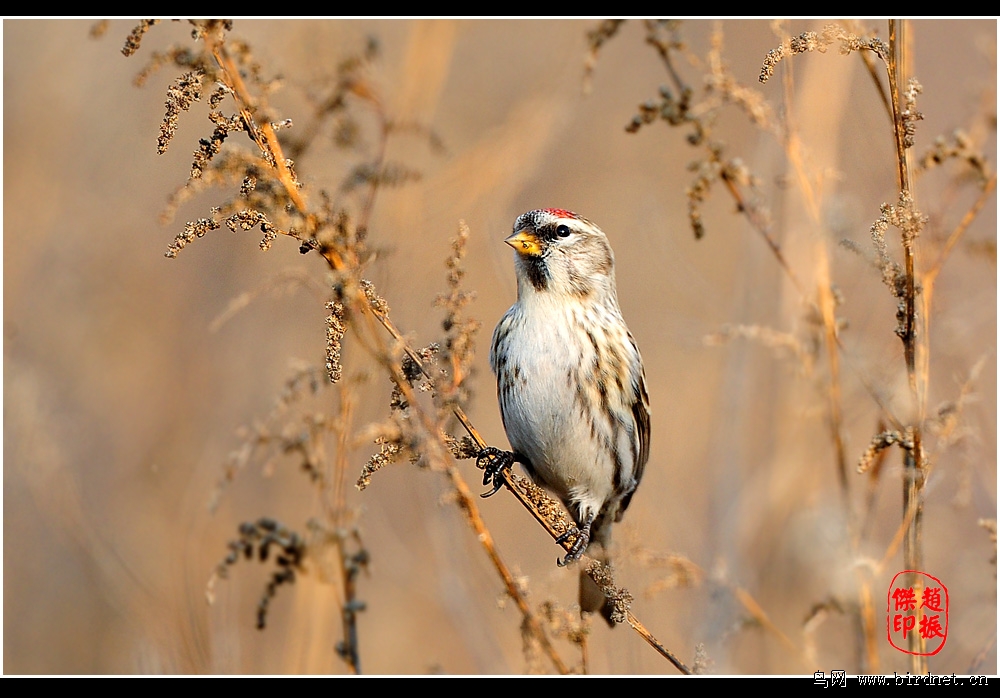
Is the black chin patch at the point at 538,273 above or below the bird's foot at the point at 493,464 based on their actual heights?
above

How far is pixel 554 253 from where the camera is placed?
242 centimetres

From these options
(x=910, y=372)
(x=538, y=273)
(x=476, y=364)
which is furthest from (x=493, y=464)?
(x=910, y=372)

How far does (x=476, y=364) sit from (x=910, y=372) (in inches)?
31.4

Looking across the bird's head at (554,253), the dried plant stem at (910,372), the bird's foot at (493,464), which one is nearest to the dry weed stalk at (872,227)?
the dried plant stem at (910,372)

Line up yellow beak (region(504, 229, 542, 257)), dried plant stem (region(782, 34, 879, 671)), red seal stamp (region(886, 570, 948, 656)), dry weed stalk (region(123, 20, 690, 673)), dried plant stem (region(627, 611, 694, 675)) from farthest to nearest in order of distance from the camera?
yellow beak (region(504, 229, 542, 257))
dried plant stem (region(782, 34, 879, 671))
red seal stamp (region(886, 570, 948, 656))
dried plant stem (region(627, 611, 694, 675))
dry weed stalk (region(123, 20, 690, 673))

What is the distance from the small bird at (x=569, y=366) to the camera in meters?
2.40

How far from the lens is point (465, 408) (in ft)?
5.10

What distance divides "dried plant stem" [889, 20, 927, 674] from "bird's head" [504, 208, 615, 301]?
0.97m

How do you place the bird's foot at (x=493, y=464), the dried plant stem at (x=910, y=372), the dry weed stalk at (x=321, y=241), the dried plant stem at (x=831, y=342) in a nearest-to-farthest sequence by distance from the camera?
1. the dry weed stalk at (x=321, y=241)
2. the dried plant stem at (x=910, y=372)
3. the dried plant stem at (x=831, y=342)
4. the bird's foot at (x=493, y=464)

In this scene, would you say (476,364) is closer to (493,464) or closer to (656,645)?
(656,645)

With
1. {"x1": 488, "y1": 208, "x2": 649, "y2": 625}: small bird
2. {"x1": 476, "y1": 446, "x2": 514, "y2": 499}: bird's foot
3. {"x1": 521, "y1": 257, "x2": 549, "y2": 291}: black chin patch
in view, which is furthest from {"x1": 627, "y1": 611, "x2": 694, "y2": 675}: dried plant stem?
{"x1": 521, "y1": 257, "x2": 549, "y2": 291}: black chin patch

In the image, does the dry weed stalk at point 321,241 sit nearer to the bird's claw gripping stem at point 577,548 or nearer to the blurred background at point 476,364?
the blurred background at point 476,364

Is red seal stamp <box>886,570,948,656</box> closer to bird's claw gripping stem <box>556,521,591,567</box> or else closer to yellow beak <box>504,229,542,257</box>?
bird's claw gripping stem <box>556,521,591,567</box>

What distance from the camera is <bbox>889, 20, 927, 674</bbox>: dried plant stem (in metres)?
1.48
